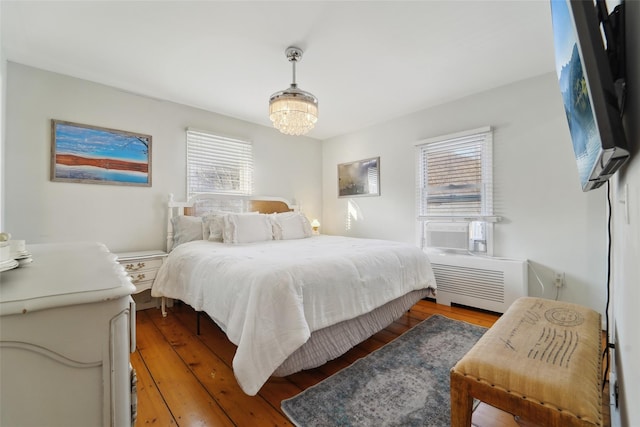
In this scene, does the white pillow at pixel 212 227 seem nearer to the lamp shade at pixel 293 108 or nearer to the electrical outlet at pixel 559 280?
the lamp shade at pixel 293 108

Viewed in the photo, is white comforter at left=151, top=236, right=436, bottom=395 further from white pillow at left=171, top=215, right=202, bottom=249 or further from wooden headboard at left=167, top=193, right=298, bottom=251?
wooden headboard at left=167, top=193, right=298, bottom=251

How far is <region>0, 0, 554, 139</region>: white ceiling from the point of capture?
75.0 inches

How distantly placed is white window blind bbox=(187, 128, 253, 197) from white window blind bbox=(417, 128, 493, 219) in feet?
8.40

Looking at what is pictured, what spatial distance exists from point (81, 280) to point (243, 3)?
199 centimetres

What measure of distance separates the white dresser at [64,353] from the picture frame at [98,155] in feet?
8.78

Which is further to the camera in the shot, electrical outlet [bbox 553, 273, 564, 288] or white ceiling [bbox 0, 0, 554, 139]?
electrical outlet [bbox 553, 273, 564, 288]

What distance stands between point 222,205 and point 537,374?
143 inches

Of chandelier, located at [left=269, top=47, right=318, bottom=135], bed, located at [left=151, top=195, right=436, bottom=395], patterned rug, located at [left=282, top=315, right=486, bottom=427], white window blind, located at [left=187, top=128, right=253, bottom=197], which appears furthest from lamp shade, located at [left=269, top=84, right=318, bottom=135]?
patterned rug, located at [left=282, top=315, right=486, bottom=427]

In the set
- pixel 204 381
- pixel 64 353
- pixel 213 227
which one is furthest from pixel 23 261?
pixel 213 227

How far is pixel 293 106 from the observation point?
7.63ft

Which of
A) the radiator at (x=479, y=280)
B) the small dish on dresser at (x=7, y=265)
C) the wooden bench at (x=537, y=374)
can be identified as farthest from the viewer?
the radiator at (x=479, y=280)

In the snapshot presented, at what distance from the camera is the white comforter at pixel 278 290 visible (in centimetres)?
148

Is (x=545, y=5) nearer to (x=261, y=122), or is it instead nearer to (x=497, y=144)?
(x=497, y=144)

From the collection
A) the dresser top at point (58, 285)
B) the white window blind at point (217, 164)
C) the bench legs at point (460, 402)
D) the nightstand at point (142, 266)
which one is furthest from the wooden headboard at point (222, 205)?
the bench legs at point (460, 402)
